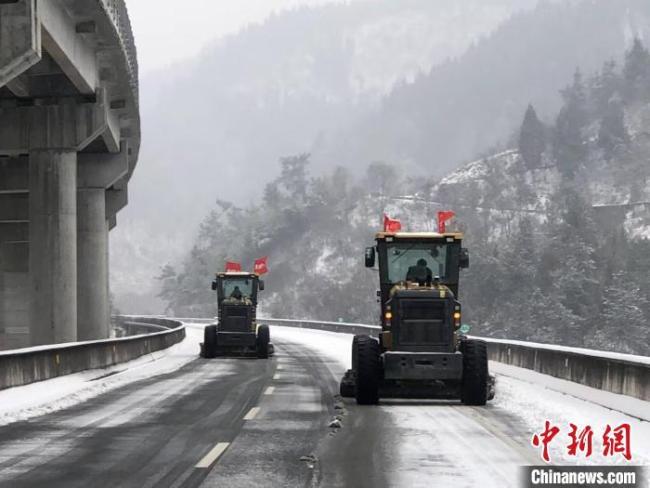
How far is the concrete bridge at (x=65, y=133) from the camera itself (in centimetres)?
2547

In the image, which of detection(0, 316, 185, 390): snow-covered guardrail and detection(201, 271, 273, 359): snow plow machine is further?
detection(201, 271, 273, 359): snow plow machine

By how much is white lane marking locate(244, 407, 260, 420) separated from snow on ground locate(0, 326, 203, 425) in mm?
3119

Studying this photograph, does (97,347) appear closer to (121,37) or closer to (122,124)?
(121,37)

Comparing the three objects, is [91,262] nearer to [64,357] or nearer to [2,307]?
[64,357]

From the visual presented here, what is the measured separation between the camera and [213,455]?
434 inches

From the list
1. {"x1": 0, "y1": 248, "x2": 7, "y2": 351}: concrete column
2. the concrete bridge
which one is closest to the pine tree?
{"x1": 0, "y1": 248, "x2": 7, "y2": 351}: concrete column

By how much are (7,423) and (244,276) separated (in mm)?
20089

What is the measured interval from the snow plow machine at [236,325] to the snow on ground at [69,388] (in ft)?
8.00

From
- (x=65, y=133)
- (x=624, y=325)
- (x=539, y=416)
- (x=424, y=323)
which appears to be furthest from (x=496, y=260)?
(x=539, y=416)

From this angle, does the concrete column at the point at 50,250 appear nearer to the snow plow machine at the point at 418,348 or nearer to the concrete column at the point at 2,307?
the snow plow machine at the point at 418,348

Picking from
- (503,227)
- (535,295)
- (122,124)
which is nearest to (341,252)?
(503,227)

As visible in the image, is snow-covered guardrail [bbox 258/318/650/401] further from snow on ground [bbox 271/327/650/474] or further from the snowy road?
the snowy road

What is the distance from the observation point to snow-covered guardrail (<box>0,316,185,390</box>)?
1836 cm

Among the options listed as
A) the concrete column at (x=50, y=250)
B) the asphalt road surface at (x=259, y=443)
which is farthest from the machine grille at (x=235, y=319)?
the asphalt road surface at (x=259, y=443)
